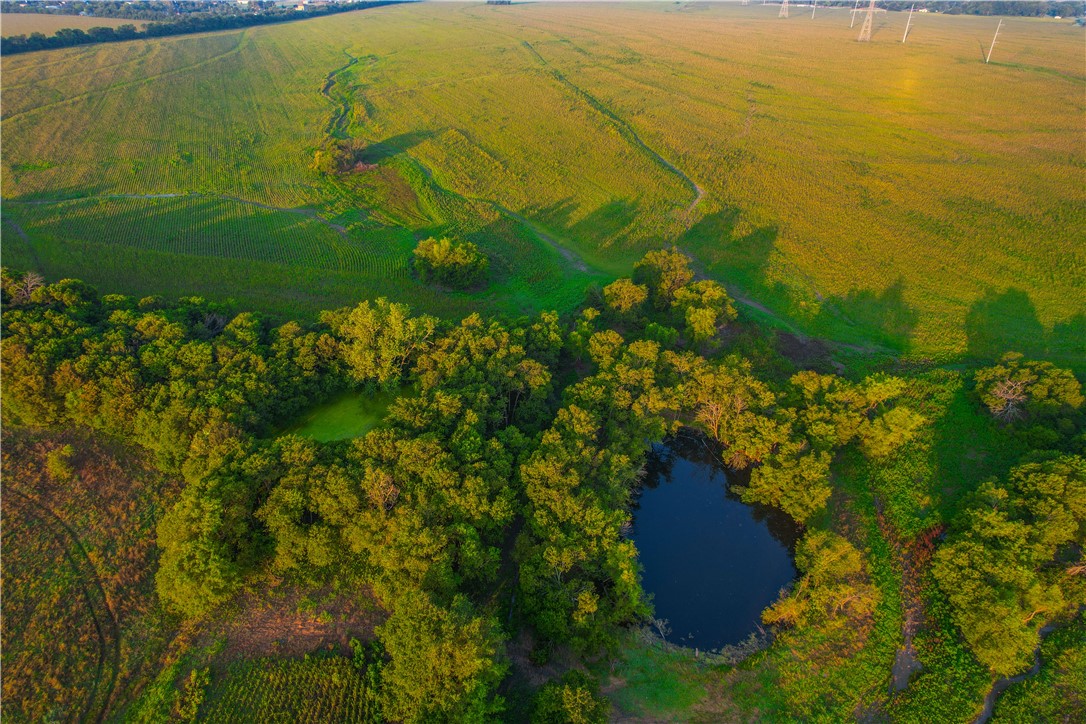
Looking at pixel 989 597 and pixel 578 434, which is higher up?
pixel 578 434

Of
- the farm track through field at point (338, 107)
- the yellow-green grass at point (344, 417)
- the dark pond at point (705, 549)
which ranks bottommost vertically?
the dark pond at point (705, 549)

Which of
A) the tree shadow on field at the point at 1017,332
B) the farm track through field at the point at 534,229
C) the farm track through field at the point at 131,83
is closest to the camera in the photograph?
the tree shadow on field at the point at 1017,332

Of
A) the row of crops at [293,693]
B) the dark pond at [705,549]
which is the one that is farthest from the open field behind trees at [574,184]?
the row of crops at [293,693]

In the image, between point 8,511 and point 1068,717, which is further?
point 8,511

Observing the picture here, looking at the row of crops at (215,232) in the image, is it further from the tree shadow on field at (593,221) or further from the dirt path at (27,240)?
the tree shadow on field at (593,221)

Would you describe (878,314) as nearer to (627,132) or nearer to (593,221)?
(593,221)

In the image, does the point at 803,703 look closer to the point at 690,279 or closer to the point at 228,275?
the point at 690,279

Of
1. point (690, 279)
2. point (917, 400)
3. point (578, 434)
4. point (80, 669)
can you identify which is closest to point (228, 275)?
point (80, 669)
